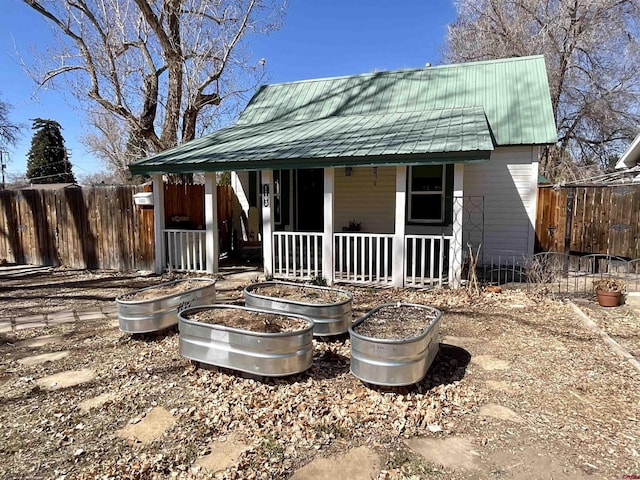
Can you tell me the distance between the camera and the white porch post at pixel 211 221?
9.10 metres

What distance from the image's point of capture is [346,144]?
8141mm

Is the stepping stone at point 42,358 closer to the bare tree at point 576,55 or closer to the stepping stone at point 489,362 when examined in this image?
the stepping stone at point 489,362

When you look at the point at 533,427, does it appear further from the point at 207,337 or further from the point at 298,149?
the point at 298,149

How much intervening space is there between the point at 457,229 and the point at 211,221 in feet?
16.8

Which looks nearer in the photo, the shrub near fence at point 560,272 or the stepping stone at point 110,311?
the stepping stone at point 110,311

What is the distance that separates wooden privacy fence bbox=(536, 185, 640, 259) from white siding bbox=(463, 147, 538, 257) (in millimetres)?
509

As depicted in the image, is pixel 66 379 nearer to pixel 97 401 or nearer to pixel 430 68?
pixel 97 401

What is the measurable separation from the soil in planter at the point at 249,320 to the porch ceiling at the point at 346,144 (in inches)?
153

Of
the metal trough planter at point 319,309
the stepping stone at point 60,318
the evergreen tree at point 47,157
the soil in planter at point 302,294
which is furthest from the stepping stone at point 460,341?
the evergreen tree at point 47,157

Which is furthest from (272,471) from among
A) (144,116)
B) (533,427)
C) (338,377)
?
(144,116)

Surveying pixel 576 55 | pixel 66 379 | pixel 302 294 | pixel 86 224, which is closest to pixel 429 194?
pixel 302 294

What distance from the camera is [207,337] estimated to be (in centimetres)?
412

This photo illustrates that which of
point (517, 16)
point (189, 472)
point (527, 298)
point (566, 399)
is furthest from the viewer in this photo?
point (517, 16)

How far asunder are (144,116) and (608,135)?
66.9 ft
